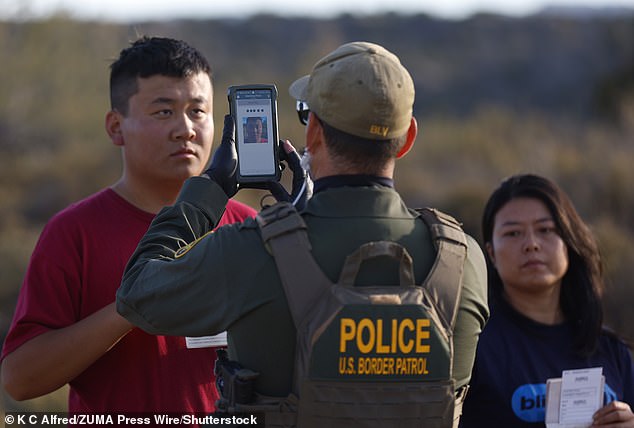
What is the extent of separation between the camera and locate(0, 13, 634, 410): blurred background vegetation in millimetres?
12695

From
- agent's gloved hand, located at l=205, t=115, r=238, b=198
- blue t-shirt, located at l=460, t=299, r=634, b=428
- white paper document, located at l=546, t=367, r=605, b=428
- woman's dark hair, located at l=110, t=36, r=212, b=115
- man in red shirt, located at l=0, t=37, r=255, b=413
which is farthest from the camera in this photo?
blue t-shirt, located at l=460, t=299, r=634, b=428

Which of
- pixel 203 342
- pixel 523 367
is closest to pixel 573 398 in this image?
pixel 523 367

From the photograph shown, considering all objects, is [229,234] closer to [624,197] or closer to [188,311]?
[188,311]

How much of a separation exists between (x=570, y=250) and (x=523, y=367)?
699 mm

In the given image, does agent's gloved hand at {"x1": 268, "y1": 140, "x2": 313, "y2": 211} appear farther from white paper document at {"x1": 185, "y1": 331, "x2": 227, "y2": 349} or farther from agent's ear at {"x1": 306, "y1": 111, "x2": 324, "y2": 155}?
white paper document at {"x1": 185, "y1": 331, "x2": 227, "y2": 349}

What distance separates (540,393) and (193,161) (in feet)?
5.74

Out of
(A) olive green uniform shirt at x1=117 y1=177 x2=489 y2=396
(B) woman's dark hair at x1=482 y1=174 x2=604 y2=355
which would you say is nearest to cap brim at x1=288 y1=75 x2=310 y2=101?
(A) olive green uniform shirt at x1=117 y1=177 x2=489 y2=396

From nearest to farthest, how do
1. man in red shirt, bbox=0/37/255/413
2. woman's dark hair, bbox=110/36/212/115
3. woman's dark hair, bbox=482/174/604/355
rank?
1. man in red shirt, bbox=0/37/255/413
2. woman's dark hair, bbox=110/36/212/115
3. woman's dark hair, bbox=482/174/604/355

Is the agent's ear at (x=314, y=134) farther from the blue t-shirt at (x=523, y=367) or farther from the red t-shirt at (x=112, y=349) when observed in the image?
the blue t-shirt at (x=523, y=367)

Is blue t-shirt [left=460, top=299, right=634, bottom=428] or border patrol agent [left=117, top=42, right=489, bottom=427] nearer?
border patrol agent [left=117, top=42, right=489, bottom=427]

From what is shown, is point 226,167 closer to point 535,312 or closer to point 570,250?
point 535,312

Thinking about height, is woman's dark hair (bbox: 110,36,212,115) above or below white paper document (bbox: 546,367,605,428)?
above

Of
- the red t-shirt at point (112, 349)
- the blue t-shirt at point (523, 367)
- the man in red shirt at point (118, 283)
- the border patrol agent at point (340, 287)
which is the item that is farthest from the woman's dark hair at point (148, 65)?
the blue t-shirt at point (523, 367)

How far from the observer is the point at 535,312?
426cm
